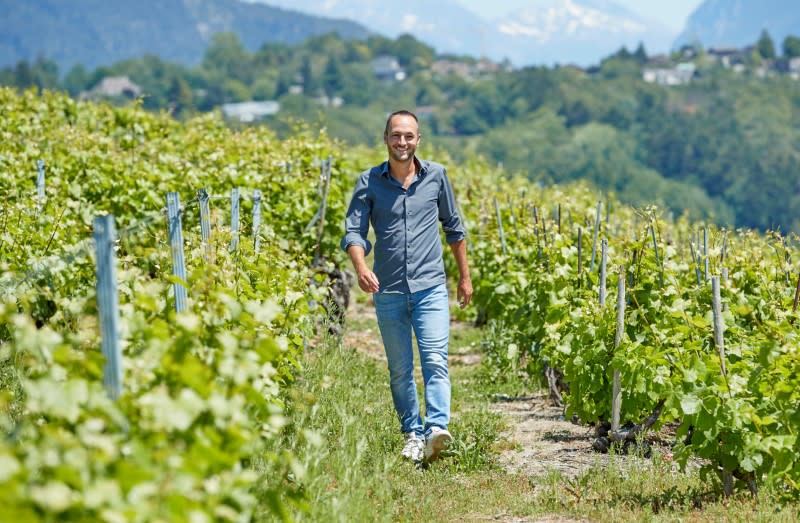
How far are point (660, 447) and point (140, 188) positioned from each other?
496cm

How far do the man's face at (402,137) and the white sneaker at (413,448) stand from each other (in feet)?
4.54

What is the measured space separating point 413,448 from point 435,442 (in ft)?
0.52

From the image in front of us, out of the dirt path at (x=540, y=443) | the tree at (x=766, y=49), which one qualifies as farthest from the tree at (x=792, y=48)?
the dirt path at (x=540, y=443)

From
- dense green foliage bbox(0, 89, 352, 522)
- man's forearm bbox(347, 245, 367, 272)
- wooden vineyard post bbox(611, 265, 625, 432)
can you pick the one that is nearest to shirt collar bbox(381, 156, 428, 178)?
man's forearm bbox(347, 245, 367, 272)

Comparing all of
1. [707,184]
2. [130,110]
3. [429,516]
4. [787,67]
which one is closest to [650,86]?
[707,184]

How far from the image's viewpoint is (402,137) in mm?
4859

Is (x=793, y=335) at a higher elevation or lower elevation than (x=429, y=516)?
higher

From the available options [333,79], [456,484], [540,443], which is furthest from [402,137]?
[333,79]

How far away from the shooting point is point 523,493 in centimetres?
476

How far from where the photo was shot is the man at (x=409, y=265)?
4.95 metres

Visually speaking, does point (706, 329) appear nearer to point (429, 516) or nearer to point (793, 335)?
point (793, 335)

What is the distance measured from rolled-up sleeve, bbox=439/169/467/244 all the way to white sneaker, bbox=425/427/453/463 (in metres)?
0.94

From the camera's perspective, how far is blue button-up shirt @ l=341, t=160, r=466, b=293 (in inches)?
195

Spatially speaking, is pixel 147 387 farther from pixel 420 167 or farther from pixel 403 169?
pixel 420 167
